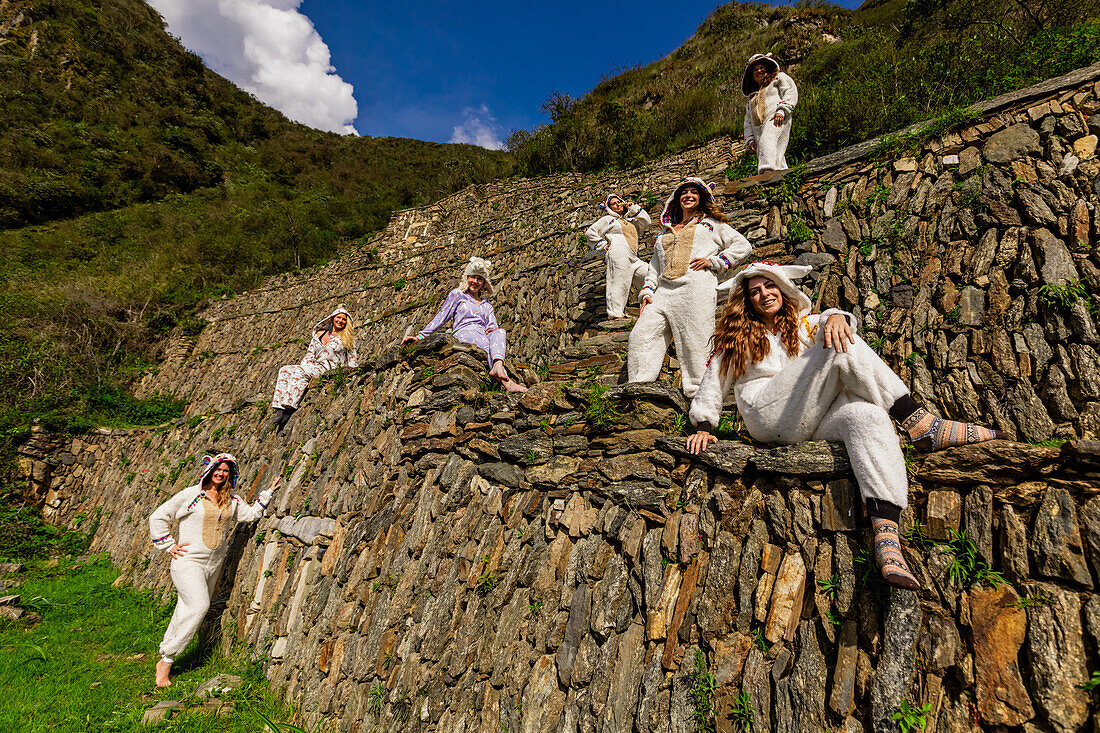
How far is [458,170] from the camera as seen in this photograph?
1983 cm

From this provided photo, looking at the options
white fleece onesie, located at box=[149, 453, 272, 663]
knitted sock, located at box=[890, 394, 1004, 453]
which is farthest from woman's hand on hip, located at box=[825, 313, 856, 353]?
white fleece onesie, located at box=[149, 453, 272, 663]

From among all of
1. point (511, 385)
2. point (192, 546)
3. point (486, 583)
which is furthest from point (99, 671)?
point (511, 385)

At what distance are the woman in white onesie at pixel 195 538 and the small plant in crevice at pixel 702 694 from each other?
4973 millimetres

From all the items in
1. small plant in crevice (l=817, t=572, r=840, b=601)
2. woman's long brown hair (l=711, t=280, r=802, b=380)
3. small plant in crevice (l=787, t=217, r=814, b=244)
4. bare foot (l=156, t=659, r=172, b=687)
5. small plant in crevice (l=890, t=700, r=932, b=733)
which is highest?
small plant in crevice (l=787, t=217, r=814, b=244)

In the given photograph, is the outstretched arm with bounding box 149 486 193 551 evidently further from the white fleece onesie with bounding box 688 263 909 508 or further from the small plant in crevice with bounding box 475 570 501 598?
the white fleece onesie with bounding box 688 263 909 508

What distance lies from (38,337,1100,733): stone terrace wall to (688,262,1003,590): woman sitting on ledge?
0.17m

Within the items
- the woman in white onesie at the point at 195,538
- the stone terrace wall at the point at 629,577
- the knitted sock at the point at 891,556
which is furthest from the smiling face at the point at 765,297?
the woman in white onesie at the point at 195,538

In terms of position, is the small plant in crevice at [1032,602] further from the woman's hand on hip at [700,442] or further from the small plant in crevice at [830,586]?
the woman's hand on hip at [700,442]

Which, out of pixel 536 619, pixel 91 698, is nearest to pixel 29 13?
pixel 91 698

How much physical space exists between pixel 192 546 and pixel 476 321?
397cm

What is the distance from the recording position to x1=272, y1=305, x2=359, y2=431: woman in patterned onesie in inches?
247

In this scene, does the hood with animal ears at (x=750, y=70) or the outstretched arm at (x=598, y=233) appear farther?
the hood with animal ears at (x=750, y=70)

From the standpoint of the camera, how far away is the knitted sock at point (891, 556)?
4.83ft

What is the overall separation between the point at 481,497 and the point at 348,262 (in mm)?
15810
